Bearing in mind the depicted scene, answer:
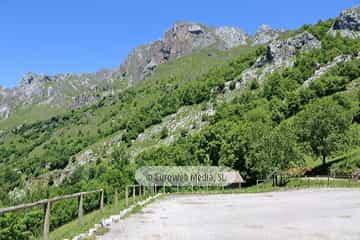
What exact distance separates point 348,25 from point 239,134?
116 m

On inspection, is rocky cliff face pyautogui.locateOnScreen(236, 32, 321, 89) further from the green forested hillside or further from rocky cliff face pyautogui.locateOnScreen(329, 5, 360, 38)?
rocky cliff face pyautogui.locateOnScreen(329, 5, 360, 38)

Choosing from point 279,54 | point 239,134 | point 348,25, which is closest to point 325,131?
point 239,134

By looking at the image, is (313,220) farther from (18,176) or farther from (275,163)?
(18,176)

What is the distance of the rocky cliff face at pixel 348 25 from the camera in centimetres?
15476

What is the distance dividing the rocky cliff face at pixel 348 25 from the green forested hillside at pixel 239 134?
590 centimetres

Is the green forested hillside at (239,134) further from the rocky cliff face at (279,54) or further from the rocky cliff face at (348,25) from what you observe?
the rocky cliff face at (348,25)

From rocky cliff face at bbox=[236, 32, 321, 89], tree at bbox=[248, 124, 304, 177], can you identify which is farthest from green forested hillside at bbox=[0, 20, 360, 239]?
rocky cliff face at bbox=[236, 32, 321, 89]

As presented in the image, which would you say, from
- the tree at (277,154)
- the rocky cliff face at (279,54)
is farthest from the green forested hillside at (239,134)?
the rocky cliff face at (279,54)

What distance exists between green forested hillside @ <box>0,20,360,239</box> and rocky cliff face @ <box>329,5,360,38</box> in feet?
19.4

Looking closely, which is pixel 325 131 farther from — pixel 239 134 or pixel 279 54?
pixel 279 54

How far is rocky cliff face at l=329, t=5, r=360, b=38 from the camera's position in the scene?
155 metres

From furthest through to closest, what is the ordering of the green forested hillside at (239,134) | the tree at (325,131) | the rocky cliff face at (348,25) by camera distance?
the rocky cliff face at (348,25)
the tree at (325,131)
the green forested hillside at (239,134)

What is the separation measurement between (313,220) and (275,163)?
130 ft

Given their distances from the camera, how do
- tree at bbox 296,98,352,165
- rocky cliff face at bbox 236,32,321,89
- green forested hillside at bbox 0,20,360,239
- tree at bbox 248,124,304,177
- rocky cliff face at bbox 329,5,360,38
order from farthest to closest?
rocky cliff face at bbox 329,5,360,38 < rocky cliff face at bbox 236,32,321,89 < tree at bbox 296,98,352,165 < green forested hillside at bbox 0,20,360,239 < tree at bbox 248,124,304,177
